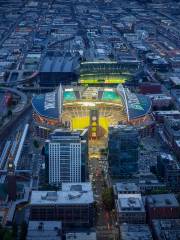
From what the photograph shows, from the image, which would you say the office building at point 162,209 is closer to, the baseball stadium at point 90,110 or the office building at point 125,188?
the office building at point 125,188

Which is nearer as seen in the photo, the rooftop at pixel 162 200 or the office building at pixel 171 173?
the rooftop at pixel 162 200

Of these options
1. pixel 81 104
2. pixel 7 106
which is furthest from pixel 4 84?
pixel 81 104

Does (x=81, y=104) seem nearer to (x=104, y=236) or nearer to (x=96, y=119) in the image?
Result: (x=96, y=119)

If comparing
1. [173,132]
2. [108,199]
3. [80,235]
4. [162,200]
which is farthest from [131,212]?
[173,132]

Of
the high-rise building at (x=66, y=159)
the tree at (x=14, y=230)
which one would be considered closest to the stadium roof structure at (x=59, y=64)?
the high-rise building at (x=66, y=159)

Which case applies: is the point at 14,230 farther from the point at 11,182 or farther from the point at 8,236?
the point at 11,182
